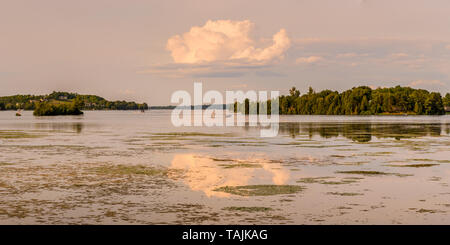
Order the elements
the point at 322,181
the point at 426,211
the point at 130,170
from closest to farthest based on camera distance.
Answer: the point at 426,211, the point at 322,181, the point at 130,170

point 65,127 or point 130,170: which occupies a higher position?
point 65,127

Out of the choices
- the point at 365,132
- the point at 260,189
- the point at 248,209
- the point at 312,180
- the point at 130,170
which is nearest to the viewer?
the point at 248,209

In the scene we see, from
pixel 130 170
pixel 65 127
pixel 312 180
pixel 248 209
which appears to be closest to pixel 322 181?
pixel 312 180

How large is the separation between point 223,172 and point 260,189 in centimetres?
456

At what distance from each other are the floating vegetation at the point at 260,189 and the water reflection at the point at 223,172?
485mm

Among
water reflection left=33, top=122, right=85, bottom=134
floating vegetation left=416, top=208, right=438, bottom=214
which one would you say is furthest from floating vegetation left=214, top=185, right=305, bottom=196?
water reflection left=33, top=122, right=85, bottom=134

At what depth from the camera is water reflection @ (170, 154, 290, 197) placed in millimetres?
17906

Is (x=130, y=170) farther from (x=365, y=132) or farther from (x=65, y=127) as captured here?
(x=65, y=127)

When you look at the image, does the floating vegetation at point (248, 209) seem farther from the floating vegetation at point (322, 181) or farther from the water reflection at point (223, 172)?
the floating vegetation at point (322, 181)

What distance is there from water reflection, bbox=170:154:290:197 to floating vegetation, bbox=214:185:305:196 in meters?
0.49

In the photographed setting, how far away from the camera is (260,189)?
16625mm

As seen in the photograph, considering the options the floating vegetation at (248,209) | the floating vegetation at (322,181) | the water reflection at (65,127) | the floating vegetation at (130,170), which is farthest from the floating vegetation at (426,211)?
the water reflection at (65,127)

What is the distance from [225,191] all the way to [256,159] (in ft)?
A: 32.9
